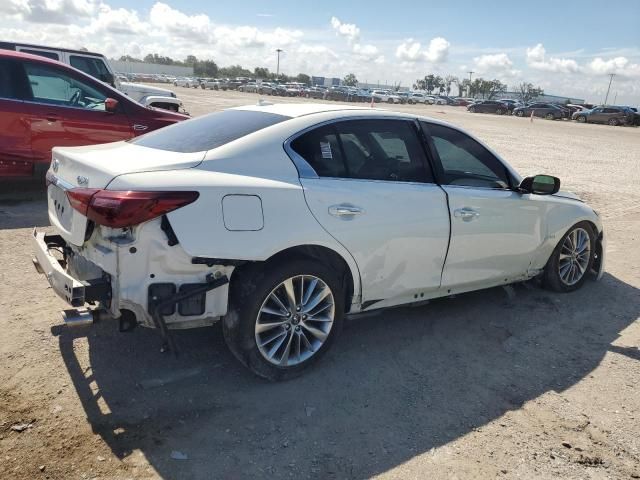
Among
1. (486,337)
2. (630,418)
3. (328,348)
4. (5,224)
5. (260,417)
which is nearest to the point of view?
(260,417)

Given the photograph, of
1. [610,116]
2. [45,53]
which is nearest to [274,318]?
[45,53]

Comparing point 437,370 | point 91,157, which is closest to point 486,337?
point 437,370

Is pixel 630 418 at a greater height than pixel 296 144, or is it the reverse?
pixel 296 144

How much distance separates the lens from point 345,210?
11.3 ft

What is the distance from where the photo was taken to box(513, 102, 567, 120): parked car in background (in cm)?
5100

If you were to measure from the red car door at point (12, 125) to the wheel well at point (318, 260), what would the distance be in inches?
203

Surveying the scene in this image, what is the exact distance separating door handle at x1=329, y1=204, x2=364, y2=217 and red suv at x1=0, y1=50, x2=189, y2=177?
4.80 meters

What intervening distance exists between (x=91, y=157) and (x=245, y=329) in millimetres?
1450

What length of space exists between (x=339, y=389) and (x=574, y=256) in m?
3.03

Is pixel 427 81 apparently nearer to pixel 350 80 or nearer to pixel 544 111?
pixel 350 80

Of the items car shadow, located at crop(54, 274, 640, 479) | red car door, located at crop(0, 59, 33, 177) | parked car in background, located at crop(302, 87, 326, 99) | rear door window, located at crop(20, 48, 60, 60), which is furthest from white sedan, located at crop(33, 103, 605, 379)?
parked car in background, located at crop(302, 87, 326, 99)

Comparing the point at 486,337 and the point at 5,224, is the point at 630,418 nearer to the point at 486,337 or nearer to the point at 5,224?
the point at 486,337

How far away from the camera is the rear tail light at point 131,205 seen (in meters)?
2.86

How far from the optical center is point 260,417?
3.14 m
